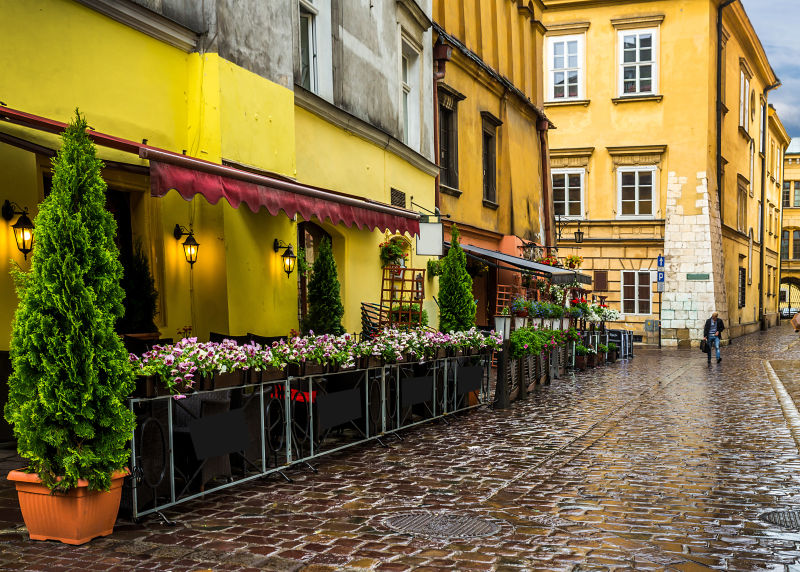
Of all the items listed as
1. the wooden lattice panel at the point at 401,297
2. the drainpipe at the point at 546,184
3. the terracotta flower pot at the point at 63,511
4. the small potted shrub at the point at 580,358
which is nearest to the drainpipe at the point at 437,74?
the wooden lattice panel at the point at 401,297

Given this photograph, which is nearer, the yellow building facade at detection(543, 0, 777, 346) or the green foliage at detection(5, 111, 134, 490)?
the green foliage at detection(5, 111, 134, 490)

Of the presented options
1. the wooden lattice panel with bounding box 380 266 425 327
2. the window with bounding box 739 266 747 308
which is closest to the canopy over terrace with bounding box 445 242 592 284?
the wooden lattice panel with bounding box 380 266 425 327

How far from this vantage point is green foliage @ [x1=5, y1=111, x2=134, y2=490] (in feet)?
18.7

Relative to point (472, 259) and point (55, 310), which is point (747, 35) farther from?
point (55, 310)

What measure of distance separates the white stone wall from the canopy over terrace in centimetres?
1066

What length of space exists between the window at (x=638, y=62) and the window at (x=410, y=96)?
17.8 meters

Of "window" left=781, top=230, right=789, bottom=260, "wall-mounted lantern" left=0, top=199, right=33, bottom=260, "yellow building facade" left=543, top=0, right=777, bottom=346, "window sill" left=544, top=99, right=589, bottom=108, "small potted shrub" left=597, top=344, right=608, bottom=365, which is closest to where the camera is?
"wall-mounted lantern" left=0, top=199, right=33, bottom=260

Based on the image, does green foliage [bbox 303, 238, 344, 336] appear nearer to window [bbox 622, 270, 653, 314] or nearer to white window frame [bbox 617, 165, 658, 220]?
window [bbox 622, 270, 653, 314]

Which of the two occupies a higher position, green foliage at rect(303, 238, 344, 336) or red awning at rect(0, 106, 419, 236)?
red awning at rect(0, 106, 419, 236)

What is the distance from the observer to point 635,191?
33188mm

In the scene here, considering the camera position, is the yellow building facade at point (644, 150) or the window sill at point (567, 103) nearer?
the yellow building facade at point (644, 150)

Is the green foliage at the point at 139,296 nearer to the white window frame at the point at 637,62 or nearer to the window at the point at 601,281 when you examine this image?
the window at the point at 601,281

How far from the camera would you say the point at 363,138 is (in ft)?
48.9

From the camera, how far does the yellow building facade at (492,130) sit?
20.1m
